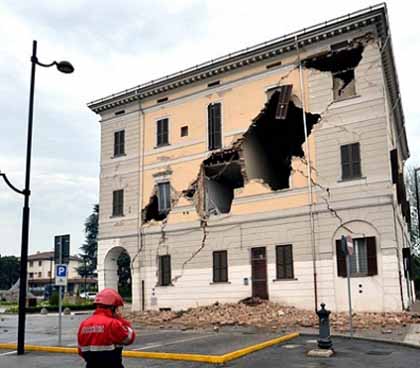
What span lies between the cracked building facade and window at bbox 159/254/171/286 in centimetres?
8

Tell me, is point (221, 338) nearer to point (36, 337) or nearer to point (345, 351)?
point (345, 351)

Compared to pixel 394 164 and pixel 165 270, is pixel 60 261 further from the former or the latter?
pixel 394 164

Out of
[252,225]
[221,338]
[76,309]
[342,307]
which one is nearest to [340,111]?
[252,225]

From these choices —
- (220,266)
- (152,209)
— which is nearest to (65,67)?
(220,266)

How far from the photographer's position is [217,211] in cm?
2619

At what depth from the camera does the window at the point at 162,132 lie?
2866 cm

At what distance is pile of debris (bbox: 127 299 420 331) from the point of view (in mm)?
18547

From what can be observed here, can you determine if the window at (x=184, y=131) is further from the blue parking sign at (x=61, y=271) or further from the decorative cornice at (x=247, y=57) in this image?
the blue parking sign at (x=61, y=271)

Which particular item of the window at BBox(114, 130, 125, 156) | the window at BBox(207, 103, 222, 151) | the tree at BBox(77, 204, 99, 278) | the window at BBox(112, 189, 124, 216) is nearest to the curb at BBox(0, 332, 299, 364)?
the window at BBox(207, 103, 222, 151)

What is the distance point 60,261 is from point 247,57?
15.0m

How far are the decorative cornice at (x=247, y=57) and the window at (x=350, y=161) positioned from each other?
16.8 feet

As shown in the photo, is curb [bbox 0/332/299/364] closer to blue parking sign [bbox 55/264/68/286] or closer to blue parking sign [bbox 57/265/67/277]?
blue parking sign [bbox 55/264/68/286]

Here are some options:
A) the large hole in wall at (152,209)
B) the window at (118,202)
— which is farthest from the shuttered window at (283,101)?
the window at (118,202)

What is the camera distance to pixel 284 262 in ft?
76.4
